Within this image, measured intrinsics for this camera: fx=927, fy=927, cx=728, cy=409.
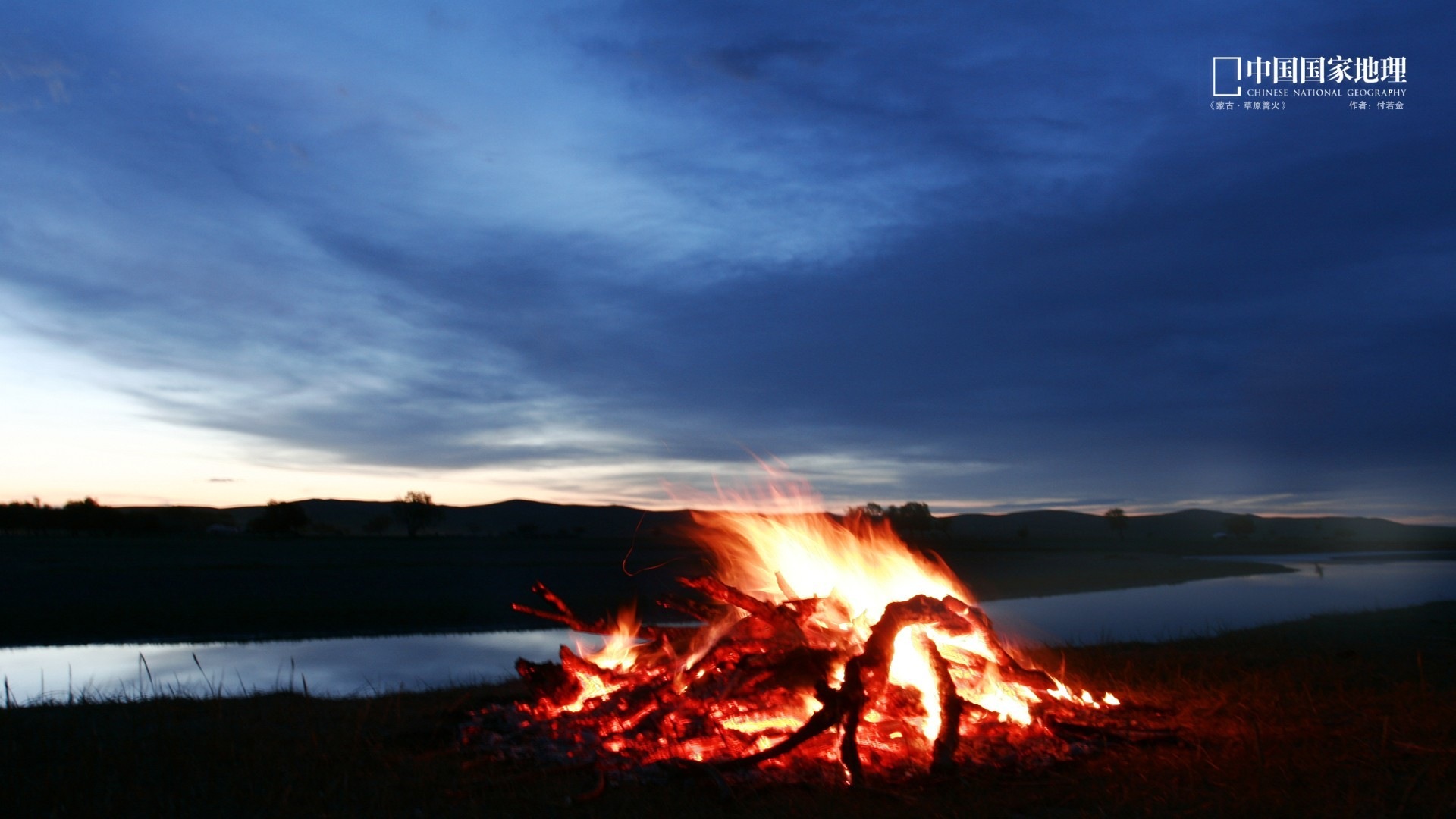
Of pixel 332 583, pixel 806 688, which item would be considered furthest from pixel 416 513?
pixel 806 688

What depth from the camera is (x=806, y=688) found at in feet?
18.8

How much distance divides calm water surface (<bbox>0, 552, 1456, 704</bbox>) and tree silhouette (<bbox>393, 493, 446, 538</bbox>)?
73508mm

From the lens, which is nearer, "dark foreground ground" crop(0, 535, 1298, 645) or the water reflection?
the water reflection

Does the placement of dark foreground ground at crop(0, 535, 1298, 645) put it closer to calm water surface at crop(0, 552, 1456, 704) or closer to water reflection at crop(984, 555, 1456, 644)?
calm water surface at crop(0, 552, 1456, 704)

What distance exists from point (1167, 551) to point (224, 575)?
49652 millimetres

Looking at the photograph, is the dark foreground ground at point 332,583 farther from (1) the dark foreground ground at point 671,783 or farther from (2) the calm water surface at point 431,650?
(1) the dark foreground ground at point 671,783

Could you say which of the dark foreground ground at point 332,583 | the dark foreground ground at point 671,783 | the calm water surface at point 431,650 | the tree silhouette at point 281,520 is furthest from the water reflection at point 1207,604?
the tree silhouette at point 281,520

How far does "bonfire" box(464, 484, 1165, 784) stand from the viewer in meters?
5.24

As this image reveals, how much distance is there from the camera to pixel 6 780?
481 cm

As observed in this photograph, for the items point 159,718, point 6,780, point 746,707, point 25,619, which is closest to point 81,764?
point 6,780

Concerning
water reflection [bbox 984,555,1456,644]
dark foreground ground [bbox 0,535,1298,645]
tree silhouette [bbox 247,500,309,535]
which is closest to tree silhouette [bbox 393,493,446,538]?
tree silhouette [bbox 247,500,309,535]

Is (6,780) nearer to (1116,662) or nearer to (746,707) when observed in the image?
(746,707)

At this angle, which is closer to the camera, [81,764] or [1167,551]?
[81,764]

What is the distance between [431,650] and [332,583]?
1179 centimetres
